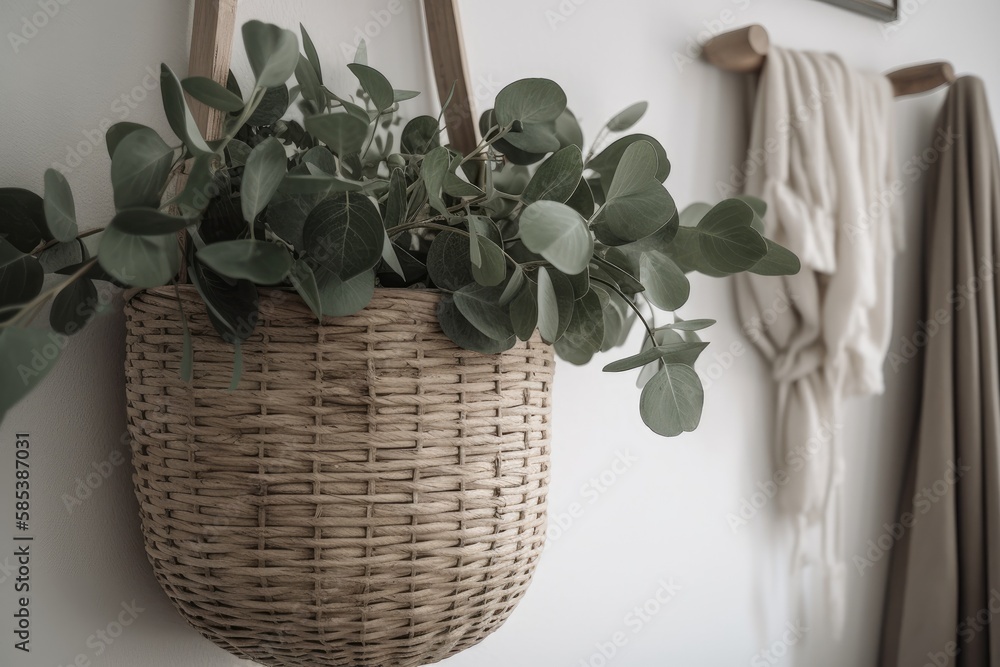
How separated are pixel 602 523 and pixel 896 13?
1.00 metres

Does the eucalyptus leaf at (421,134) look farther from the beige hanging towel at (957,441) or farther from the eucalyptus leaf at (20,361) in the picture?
the beige hanging towel at (957,441)

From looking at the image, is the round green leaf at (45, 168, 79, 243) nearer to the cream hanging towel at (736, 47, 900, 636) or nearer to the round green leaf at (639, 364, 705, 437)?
the round green leaf at (639, 364, 705, 437)

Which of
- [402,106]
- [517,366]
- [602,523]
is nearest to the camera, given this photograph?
[517,366]

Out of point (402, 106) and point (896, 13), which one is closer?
point (402, 106)

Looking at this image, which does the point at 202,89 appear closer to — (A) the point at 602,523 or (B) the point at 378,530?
(B) the point at 378,530

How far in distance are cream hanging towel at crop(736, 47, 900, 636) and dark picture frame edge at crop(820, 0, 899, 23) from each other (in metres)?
0.15

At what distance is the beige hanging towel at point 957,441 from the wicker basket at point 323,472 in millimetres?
Answer: 973

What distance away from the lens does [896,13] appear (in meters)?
1.21

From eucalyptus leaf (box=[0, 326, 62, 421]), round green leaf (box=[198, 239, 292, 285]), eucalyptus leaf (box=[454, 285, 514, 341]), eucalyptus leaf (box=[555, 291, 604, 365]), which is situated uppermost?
round green leaf (box=[198, 239, 292, 285])

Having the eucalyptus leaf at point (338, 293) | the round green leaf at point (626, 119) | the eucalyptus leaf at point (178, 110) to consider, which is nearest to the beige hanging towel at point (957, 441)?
A: the round green leaf at point (626, 119)

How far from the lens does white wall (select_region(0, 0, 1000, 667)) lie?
1.91 feet

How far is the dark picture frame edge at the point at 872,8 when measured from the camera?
1144 millimetres

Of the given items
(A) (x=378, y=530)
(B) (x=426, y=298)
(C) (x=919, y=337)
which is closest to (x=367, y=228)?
(B) (x=426, y=298)

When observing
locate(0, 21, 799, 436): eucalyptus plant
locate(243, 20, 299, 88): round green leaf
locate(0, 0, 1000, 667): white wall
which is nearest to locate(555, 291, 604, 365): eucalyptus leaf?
locate(0, 21, 799, 436): eucalyptus plant
